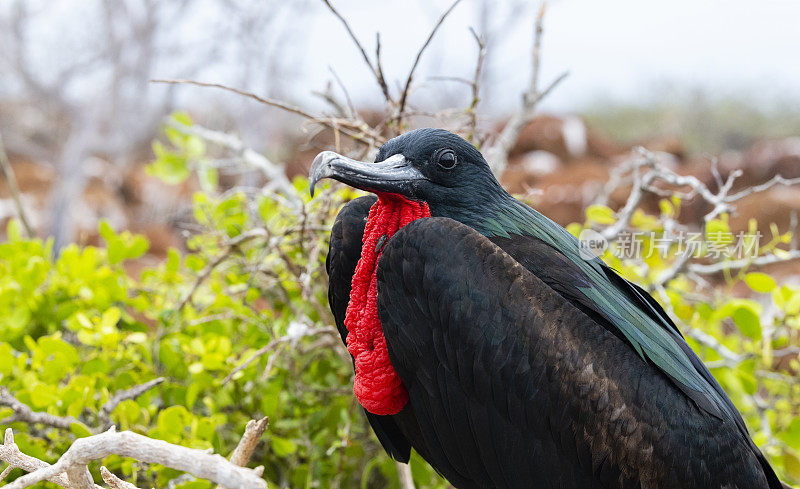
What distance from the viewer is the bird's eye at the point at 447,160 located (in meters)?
1.58

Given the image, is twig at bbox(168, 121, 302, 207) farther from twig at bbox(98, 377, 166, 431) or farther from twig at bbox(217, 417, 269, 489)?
twig at bbox(217, 417, 269, 489)

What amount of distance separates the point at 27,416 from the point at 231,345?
0.70 m

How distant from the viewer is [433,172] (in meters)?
1.58

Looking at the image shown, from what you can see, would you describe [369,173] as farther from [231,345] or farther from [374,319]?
[231,345]

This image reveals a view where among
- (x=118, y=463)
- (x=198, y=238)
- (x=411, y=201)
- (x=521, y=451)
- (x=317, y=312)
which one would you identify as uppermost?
(x=198, y=238)

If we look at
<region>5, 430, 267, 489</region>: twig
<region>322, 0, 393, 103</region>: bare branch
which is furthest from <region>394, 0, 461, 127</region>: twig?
<region>5, 430, 267, 489</region>: twig

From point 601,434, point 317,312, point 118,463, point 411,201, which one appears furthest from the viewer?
point 317,312

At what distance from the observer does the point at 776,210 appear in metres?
8.34

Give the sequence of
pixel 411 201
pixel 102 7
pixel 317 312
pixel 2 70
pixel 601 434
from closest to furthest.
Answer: pixel 601 434 → pixel 411 201 → pixel 317 312 → pixel 102 7 → pixel 2 70

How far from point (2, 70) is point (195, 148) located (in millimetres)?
11191

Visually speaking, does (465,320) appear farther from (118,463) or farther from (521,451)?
(118,463)

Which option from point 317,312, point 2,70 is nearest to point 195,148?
point 317,312

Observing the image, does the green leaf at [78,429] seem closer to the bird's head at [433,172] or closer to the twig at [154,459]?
the twig at [154,459]

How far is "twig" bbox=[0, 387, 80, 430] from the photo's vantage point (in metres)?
1.65
